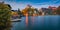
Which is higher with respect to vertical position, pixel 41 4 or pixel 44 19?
pixel 41 4

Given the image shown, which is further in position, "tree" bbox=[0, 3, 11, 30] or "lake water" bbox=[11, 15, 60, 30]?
"lake water" bbox=[11, 15, 60, 30]

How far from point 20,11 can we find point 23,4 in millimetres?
315

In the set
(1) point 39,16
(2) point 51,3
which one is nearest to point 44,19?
(1) point 39,16

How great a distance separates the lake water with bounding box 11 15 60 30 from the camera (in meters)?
5.99

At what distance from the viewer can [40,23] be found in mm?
6137

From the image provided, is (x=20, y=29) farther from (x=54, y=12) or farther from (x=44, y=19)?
(x=54, y=12)

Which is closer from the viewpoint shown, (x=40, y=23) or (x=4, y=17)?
(x=4, y=17)

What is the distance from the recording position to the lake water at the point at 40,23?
236 inches

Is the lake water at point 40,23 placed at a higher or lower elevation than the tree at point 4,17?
lower

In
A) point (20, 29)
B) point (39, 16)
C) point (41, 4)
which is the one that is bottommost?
point (20, 29)

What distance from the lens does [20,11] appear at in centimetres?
598

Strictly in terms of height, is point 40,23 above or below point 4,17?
below

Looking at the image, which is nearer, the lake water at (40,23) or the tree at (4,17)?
the tree at (4,17)

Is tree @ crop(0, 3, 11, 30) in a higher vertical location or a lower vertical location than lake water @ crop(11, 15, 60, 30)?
higher
